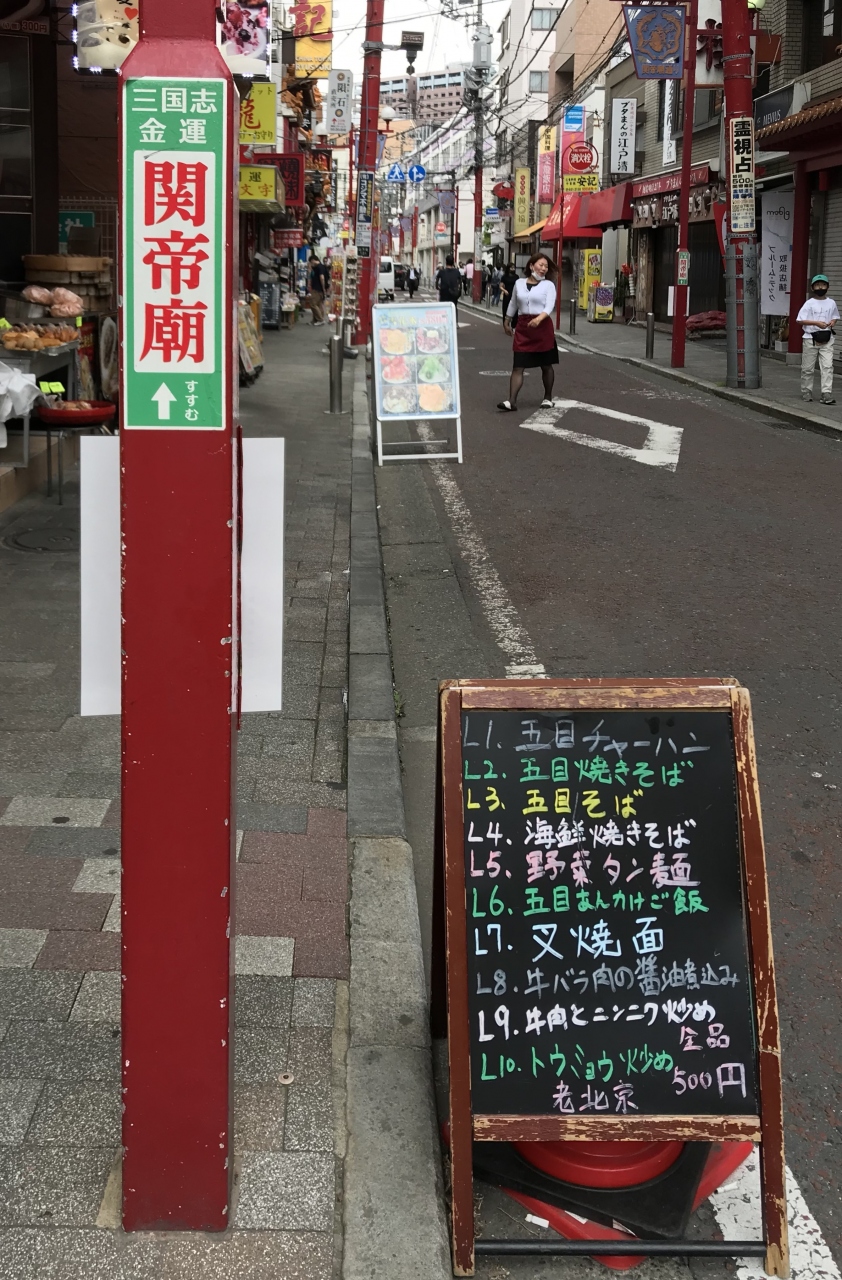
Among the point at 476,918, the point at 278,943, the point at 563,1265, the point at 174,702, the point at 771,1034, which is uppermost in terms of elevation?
the point at 174,702

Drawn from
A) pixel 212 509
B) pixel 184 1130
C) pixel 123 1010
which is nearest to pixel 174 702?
pixel 212 509

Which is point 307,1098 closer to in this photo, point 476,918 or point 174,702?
point 476,918

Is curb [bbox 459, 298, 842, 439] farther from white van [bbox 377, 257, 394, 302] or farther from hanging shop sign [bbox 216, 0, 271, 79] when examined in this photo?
white van [bbox 377, 257, 394, 302]

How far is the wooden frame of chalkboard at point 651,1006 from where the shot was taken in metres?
2.57

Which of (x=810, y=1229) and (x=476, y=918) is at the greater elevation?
(x=476, y=918)

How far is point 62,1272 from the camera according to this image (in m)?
2.45

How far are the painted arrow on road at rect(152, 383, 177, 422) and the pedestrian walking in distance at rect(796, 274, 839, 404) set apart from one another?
52.2 ft

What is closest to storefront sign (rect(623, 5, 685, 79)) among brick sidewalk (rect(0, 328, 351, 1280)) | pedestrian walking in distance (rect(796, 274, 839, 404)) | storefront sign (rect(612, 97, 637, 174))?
pedestrian walking in distance (rect(796, 274, 839, 404))

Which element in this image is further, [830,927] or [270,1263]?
[830,927]

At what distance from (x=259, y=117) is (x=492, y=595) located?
47.0 feet

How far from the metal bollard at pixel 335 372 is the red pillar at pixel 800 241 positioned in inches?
411

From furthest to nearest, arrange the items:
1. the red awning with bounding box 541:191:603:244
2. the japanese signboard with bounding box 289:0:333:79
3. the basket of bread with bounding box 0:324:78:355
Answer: the red awning with bounding box 541:191:603:244, the japanese signboard with bounding box 289:0:333:79, the basket of bread with bounding box 0:324:78:355

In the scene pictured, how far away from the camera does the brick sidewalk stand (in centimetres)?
256

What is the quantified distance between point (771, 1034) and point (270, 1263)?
1.07 metres
